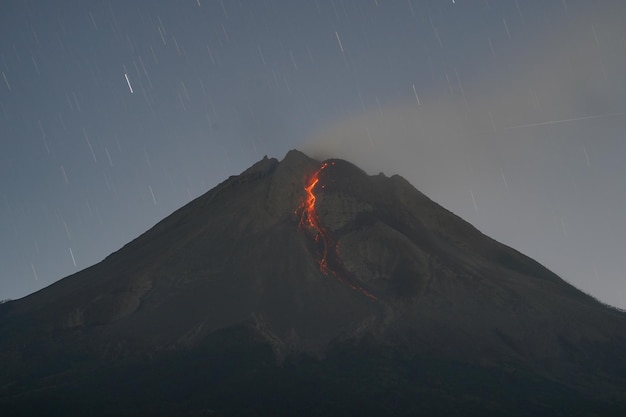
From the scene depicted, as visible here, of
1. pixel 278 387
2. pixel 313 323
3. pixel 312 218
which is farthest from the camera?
pixel 312 218

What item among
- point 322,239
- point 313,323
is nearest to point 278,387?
point 313,323

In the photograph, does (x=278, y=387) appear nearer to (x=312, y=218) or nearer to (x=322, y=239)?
(x=322, y=239)

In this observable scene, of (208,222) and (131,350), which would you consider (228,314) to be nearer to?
(131,350)

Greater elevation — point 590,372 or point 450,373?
point 450,373

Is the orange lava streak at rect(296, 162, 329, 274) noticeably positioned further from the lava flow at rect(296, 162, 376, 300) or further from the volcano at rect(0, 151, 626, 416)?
the volcano at rect(0, 151, 626, 416)

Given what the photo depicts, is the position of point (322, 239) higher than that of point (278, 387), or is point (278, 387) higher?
point (322, 239)

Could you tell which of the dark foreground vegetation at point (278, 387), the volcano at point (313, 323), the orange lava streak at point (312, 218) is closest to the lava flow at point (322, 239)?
the orange lava streak at point (312, 218)

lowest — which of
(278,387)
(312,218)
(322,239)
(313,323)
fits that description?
(278,387)

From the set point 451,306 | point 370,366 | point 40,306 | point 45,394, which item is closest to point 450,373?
point 370,366
